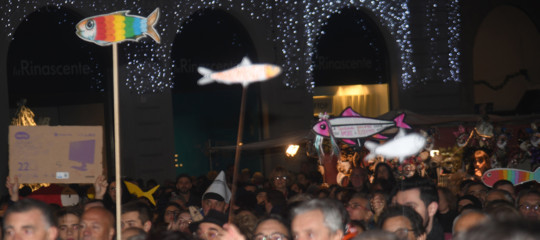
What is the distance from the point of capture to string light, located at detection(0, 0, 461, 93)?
1786 cm

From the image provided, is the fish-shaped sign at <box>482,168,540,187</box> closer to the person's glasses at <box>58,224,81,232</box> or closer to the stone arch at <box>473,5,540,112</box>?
the person's glasses at <box>58,224,81,232</box>

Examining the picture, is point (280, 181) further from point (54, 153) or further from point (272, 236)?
point (272, 236)

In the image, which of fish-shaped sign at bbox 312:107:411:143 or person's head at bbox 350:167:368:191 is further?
person's head at bbox 350:167:368:191

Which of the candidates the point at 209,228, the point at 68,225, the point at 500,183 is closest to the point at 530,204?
the point at 500,183

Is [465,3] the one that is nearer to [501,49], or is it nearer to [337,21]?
[501,49]

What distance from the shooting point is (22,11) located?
54.9 feet

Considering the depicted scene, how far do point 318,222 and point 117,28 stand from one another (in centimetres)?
230

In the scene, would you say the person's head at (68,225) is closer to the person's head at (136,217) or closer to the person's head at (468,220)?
the person's head at (136,217)

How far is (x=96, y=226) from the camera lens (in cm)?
648

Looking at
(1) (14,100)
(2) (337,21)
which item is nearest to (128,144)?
(1) (14,100)

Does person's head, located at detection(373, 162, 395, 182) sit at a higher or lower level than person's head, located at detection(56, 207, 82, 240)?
higher

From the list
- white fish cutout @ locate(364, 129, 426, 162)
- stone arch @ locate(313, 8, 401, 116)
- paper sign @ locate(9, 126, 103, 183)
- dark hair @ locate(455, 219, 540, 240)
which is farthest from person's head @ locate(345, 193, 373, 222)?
stone arch @ locate(313, 8, 401, 116)

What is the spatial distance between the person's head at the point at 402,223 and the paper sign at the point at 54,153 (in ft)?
12.1

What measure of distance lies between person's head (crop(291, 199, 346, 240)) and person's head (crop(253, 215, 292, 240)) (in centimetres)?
48
